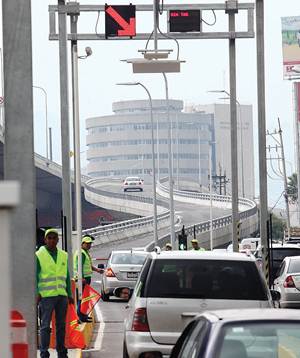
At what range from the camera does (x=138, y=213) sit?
13350 centimetres

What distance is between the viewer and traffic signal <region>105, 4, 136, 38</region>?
97.8 feet

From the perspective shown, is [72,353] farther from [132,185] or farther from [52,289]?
[132,185]

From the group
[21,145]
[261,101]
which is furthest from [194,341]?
[261,101]

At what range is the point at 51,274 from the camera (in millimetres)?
16578

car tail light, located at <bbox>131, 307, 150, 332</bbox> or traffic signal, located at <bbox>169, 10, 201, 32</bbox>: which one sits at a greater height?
traffic signal, located at <bbox>169, 10, 201, 32</bbox>

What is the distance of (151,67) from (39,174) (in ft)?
302

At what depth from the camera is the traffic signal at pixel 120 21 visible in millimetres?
29797

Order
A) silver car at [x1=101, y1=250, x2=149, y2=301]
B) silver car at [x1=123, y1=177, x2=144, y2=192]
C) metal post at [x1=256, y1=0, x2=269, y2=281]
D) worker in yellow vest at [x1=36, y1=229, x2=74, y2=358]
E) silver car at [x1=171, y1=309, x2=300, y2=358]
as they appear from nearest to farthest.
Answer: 1. silver car at [x1=171, y1=309, x2=300, y2=358]
2. worker in yellow vest at [x1=36, y1=229, x2=74, y2=358]
3. metal post at [x1=256, y1=0, x2=269, y2=281]
4. silver car at [x1=101, y1=250, x2=149, y2=301]
5. silver car at [x1=123, y1=177, x2=144, y2=192]

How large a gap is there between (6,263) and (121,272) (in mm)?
34399

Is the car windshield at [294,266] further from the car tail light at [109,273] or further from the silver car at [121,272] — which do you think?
the car tail light at [109,273]

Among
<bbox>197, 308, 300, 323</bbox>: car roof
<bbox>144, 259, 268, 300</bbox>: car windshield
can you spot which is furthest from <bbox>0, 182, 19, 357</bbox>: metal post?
<bbox>144, 259, 268, 300</bbox>: car windshield

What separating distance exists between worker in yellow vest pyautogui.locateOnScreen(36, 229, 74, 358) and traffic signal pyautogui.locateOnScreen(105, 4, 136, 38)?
13.7 meters

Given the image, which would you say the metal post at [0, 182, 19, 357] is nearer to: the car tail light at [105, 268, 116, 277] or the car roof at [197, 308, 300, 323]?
the car roof at [197, 308, 300, 323]

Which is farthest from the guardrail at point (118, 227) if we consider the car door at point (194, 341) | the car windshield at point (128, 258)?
the car door at point (194, 341)
